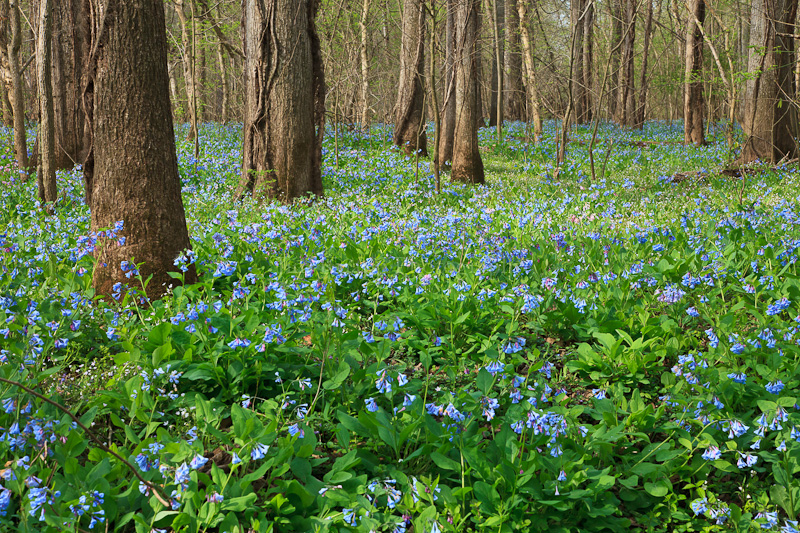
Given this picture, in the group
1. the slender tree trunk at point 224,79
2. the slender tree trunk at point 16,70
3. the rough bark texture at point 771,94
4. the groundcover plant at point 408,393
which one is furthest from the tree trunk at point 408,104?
the groundcover plant at point 408,393

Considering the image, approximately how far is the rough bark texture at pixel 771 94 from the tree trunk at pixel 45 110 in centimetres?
868

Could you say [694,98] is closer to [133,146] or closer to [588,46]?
[588,46]

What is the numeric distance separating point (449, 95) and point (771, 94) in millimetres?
4912

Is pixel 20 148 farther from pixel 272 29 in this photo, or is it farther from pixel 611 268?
pixel 611 268

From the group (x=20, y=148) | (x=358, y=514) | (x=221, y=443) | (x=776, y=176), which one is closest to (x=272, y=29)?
(x=20, y=148)

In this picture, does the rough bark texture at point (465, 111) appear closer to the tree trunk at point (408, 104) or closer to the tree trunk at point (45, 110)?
the tree trunk at point (408, 104)

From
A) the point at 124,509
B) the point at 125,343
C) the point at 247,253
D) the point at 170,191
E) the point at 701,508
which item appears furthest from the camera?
the point at 247,253

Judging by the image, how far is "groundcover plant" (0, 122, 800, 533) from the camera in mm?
1723

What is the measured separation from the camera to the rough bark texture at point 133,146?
312 centimetres

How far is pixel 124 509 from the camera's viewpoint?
168 centimetres

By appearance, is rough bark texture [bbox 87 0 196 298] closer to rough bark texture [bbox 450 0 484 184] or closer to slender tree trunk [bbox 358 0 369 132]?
rough bark texture [bbox 450 0 484 184]

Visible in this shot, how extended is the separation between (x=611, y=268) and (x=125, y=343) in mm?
2817

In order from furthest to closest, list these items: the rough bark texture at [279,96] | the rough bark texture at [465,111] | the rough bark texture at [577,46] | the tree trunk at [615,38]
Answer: the rough bark texture at [465,111] → the tree trunk at [615,38] → the rough bark texture at [577,46] → the rough bark texture at [279,96]

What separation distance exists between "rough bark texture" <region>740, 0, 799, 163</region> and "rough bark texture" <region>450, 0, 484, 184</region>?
4.01 meters
